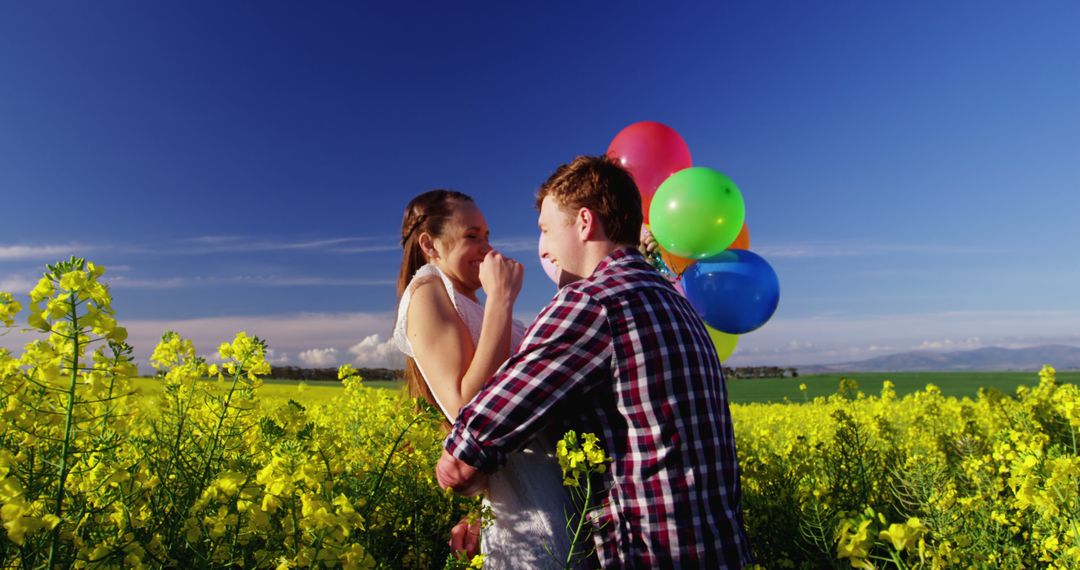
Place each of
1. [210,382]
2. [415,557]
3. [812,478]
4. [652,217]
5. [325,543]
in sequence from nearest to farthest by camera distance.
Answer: [325,543]
[415,557]
[210,382]
[812,478]
[652,217]

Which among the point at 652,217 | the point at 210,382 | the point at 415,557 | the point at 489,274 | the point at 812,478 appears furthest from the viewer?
the point at 652,217

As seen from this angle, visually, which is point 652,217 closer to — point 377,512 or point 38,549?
point 377,512

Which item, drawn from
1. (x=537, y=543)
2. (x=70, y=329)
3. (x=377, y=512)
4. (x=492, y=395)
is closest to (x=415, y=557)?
(x=377, y=512)

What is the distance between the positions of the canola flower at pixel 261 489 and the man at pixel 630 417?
0.10 meters

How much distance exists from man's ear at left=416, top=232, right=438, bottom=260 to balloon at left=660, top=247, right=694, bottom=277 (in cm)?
245

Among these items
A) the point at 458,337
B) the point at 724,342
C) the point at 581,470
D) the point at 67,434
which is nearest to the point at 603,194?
the point at 458,337

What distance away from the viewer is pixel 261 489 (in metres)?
1.49

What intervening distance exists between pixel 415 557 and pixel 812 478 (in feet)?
6.56

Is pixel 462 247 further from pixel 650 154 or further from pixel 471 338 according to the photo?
pixel 650 154

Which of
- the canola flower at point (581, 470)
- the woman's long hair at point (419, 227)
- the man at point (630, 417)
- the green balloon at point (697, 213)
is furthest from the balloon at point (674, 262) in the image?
the canola flower at point (581, 470)

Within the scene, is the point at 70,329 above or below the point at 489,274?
below

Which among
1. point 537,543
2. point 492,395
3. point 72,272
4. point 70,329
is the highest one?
point 72,272

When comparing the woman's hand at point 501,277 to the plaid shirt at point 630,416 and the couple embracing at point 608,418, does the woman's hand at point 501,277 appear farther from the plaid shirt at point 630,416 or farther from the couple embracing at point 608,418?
the plaid shirt at point 630,416

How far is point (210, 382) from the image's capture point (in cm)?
250
